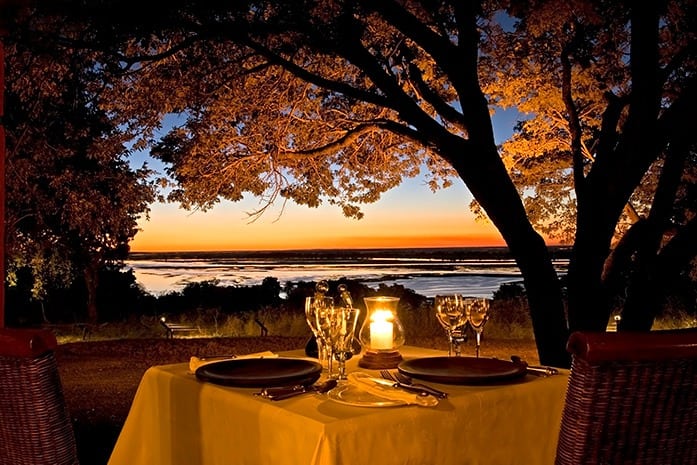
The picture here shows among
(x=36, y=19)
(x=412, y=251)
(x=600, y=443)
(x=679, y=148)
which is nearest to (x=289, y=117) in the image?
(x=36, y=19)

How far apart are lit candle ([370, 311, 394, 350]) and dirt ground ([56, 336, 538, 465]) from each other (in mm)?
2800

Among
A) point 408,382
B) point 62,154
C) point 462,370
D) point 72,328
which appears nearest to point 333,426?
point 408,382

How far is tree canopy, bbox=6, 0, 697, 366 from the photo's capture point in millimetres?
5699

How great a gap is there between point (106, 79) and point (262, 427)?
15.4 ft

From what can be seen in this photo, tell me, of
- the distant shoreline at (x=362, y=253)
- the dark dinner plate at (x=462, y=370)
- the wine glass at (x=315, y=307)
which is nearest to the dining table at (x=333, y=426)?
the dark dinner plate at (x=462, y=370)

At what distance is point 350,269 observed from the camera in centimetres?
4669

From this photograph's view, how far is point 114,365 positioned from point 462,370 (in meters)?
7.01

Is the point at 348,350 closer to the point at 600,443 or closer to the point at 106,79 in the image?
the point at 600,443

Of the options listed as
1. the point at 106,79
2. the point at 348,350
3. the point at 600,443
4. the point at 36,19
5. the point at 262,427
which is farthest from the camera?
the point at 106,79

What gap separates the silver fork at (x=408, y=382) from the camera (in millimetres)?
2109

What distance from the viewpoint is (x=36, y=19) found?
5.51m

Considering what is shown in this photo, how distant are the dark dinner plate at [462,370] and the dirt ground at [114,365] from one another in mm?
3018

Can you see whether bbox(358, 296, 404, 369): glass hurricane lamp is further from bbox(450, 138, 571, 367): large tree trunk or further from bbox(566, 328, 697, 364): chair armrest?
bbox(450, 138, 571, 367): large tree trunk

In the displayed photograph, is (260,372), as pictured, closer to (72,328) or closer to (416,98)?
(416,98)
